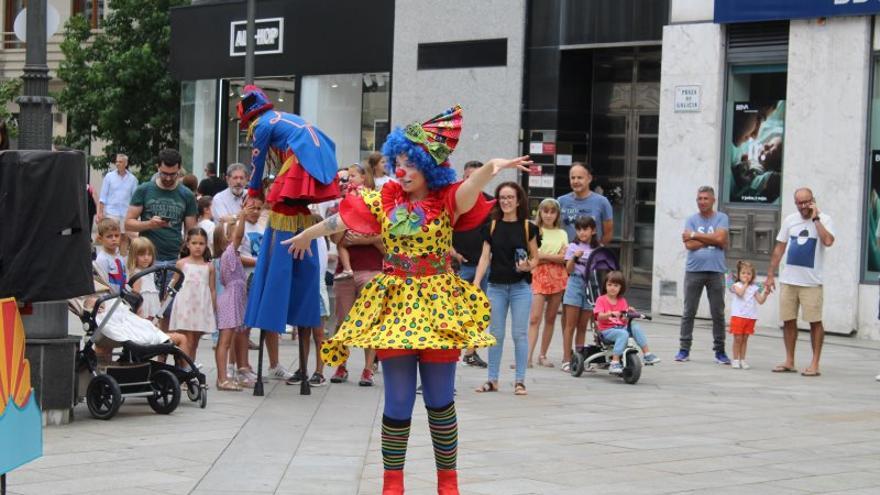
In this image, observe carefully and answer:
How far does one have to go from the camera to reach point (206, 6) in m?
29.1

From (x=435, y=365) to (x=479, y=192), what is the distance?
36.2 inches

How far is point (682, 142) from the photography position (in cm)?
1969

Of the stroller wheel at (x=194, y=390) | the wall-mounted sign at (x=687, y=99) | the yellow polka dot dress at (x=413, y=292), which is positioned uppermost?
the wall-mounted sign at (x=687, y=99)

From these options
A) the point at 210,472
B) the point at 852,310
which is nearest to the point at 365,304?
the point at 210,472

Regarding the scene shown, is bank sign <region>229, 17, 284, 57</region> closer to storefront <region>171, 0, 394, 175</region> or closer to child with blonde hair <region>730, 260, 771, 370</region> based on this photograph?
storefront <region>171, 0, 394, 175</region>

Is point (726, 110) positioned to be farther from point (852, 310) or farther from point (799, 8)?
point (852, 310)

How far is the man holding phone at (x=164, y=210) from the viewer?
1384 centimetres

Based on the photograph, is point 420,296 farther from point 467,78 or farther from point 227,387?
point 467,78

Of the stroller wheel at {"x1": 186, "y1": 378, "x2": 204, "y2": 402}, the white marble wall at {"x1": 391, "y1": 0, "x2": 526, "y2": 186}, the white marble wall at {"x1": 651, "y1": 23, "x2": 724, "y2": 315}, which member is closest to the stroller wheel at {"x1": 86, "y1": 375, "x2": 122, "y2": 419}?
the stroller wheel at {"x1": 186, "y1": 378, "x2": 204, "y2": 402}

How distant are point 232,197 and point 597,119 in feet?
28.4

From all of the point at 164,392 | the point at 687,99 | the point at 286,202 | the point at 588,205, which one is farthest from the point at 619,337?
the point at 687,99

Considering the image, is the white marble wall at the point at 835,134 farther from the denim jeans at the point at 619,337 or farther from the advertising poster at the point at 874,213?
the denim jeans at the point at 619,337

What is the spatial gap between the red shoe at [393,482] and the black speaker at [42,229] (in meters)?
2.38

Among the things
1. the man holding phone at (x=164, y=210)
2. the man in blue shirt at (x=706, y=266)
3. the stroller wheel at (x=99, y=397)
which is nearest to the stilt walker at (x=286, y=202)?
the stroller wheel at (x=99, y=397)
